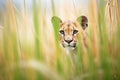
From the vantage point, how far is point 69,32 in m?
2.30

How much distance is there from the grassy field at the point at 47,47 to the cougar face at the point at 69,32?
0.03 metres

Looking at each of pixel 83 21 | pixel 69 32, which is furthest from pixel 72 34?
pixel 83 21

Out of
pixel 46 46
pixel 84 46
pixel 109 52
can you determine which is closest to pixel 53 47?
pixel 46 46

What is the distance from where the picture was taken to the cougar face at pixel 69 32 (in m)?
2.29

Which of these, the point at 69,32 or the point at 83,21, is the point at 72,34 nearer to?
the point at 69,32

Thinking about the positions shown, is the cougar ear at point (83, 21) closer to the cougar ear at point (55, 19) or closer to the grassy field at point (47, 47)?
the grassy field at point (47, 47)

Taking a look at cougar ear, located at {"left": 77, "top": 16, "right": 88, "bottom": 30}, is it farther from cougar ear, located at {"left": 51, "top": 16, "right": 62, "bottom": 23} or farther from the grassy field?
cougar ear, located at {"left": 51, "top": 16, "right": 62, "bottom": 23}

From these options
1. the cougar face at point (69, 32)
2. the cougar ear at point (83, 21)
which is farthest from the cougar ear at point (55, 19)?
the cougar ear at point (83, 21)

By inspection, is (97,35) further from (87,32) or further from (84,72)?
(84,72)

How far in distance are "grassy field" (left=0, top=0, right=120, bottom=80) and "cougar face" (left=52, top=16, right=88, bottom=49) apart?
31mm

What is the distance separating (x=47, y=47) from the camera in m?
2.29

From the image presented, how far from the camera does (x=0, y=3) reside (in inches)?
89.8

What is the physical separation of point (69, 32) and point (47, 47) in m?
0.20

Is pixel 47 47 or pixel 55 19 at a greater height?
pixel 55 19
